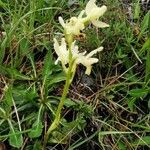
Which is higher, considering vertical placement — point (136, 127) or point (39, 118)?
point (39, 118)

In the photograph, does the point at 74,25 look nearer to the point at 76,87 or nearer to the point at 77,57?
the point at 77,57

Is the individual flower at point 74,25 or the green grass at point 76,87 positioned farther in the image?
the green grass at point 76,87

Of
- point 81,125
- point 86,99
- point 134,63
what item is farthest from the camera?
point 134,63

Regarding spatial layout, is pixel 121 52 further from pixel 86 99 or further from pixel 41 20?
pixel 41 20

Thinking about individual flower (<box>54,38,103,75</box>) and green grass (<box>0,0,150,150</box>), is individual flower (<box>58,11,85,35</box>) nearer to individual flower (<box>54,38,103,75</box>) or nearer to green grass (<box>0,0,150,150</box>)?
individual flower (<box>54,38,103,75</box>)

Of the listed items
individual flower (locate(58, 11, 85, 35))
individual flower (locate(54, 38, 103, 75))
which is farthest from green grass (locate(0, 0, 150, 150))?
individual flower (locate(58, 11, 85, 35))

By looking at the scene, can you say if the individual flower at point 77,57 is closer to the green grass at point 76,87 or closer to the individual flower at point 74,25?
the individual flower at point 74,25

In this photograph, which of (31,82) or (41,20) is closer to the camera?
(31,82)

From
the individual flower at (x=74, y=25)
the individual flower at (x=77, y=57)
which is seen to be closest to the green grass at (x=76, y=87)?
the individual flower at (x=77, y=57)

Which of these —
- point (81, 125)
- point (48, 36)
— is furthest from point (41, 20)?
point (81, 125)
